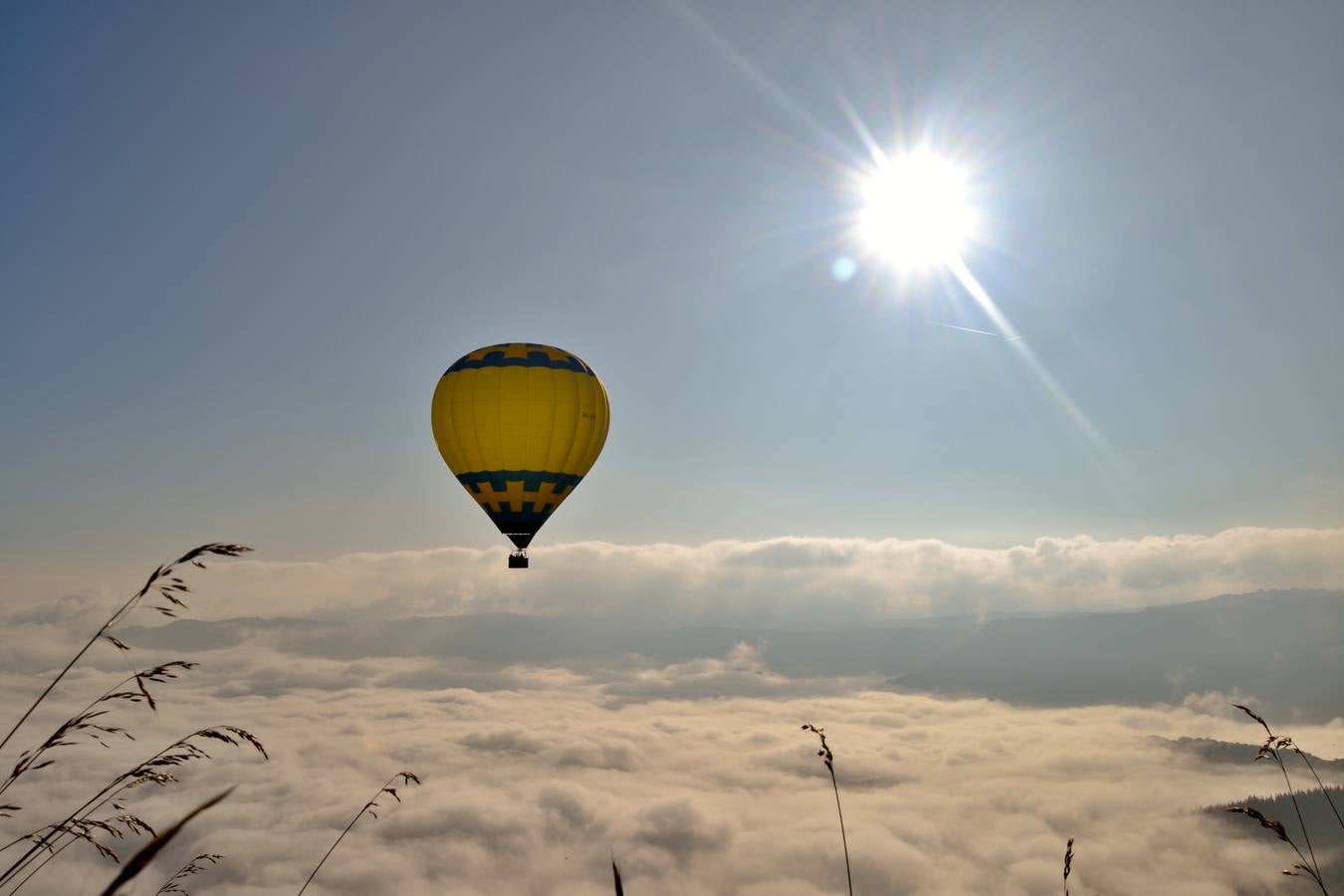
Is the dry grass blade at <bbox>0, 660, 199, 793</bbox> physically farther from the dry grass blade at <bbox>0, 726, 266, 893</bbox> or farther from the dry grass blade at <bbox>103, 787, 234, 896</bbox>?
the dry grass blade at <bbox>103, 787, 234, 896</bbox>

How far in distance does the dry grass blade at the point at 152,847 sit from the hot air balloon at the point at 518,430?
4575 cm

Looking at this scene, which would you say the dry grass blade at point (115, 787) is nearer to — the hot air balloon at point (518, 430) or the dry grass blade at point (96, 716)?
the dry grass blade at point (96, 716)

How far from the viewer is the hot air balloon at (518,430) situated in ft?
160

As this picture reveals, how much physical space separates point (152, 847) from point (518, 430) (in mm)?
46970

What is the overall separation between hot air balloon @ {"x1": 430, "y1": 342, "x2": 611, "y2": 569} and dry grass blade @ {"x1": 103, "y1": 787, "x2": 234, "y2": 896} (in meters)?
45.8

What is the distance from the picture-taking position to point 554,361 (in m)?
50.8

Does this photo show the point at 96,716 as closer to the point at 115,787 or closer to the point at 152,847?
the point at 115,787

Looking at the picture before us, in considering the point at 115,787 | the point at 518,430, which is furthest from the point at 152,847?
the point at 518,430

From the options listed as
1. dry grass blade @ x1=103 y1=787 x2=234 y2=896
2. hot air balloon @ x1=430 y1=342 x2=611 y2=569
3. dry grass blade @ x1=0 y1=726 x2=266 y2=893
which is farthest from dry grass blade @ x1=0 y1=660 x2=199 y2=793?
hot air balloon @ x1=430 y1=342 x2=611 y2=569

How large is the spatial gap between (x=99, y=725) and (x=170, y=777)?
3.26 ft

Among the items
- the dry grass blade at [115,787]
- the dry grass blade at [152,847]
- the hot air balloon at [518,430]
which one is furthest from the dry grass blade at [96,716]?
the hot air balloon at [518,430]

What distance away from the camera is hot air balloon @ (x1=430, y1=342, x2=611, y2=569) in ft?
160

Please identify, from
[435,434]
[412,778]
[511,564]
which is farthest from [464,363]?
[412,778]

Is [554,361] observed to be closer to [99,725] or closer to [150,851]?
[99,725]
